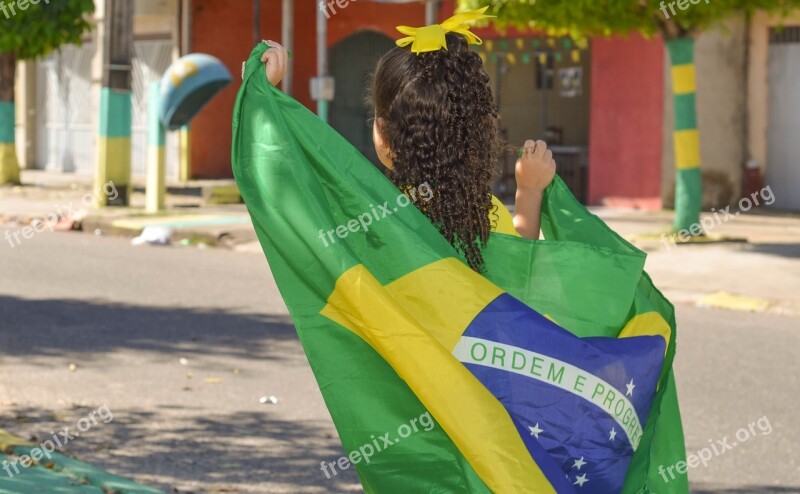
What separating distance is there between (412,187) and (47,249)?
38.6 ft

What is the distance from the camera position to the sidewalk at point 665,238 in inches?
455

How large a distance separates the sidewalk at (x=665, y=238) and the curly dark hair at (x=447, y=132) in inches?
331

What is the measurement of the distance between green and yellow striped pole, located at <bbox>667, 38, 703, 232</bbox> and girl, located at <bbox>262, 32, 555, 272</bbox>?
11579 mm

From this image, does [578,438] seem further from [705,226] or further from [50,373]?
[705,226]

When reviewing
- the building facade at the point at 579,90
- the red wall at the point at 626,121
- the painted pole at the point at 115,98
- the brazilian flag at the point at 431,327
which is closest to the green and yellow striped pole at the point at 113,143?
the painted pole at the point at 115,98

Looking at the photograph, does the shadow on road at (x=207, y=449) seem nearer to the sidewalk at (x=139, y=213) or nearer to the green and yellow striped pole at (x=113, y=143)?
the sidewalk at (x=139, y=213)

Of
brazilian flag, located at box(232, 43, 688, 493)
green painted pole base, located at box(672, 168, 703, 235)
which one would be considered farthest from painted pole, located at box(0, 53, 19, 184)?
brazilian flag, located at box(232, 43, 688, 493)

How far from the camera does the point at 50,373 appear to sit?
775 cm

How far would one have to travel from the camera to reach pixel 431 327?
277cm

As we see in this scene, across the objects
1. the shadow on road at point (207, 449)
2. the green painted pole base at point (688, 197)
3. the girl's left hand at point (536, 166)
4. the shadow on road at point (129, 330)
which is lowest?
the shadow on road at point (207, 449)

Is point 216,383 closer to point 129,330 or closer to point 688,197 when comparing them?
point 129,330

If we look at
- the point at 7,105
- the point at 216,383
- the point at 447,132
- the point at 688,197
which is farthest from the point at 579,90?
the point at 447,132

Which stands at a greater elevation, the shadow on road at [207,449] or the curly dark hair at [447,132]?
the curly dark hair at [447,132]

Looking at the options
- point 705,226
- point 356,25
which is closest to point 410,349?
point 705,226
